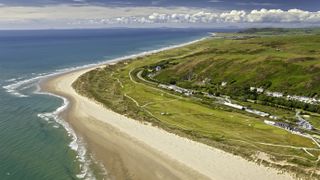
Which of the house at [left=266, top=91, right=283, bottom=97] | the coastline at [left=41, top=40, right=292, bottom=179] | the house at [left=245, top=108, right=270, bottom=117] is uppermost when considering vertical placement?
the coastline at [left=41, top=40, right=292, bottom=179]

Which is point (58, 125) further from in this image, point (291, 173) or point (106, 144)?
point (291, 173)

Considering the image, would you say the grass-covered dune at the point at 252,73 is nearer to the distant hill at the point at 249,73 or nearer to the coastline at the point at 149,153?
the distant hill at the point at 249,73

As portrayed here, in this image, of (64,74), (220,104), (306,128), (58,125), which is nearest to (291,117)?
(306,128)

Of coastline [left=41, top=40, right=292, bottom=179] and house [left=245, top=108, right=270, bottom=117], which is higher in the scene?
coastline [left=41, top=40, right=292, bottom=179]

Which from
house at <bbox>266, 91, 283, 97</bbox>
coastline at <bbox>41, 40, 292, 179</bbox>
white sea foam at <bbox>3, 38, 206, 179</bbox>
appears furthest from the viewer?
house at <bbox>266, 91, 283, 97</bbox>

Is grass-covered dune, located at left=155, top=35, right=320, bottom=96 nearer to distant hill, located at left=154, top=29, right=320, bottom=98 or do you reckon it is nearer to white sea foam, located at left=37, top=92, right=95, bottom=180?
distant hill, located at left=154, top=29, right=320, bottom=98

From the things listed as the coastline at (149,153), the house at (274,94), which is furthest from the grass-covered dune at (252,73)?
the coastline at (149,153)

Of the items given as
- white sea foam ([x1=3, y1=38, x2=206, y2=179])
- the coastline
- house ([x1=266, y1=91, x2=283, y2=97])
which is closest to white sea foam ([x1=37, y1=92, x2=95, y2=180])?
white sea foam ([x1=3, y1=38, x2=206, y2=179])

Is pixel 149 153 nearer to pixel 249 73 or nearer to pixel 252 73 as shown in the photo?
pixel 252 73
